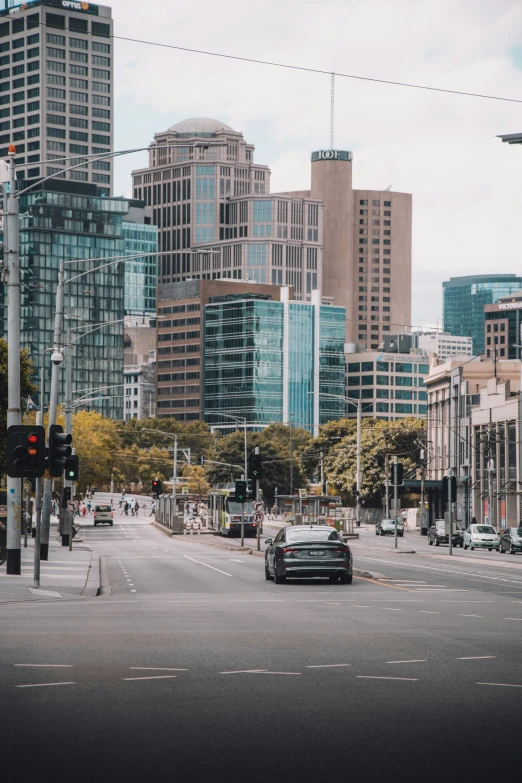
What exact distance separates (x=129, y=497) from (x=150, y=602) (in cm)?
14584

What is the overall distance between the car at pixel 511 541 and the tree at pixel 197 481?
8641cm

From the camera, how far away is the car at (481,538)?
68.8m

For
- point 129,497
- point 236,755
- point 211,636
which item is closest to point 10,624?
point 211,636

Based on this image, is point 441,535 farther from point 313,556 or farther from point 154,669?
point 154,669

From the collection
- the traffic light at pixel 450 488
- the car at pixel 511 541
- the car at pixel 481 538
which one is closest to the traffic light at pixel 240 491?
the traffic light at pixel 450 488

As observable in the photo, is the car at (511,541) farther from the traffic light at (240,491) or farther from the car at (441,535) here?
the traffic light at (240,491)

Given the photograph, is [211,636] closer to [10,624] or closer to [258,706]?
[10,624]

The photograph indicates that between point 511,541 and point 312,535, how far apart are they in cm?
3415

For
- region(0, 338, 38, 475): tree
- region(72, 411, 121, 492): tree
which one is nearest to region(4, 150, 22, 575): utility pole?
region(0, 338, 38, 475): tree

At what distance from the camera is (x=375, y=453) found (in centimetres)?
12800

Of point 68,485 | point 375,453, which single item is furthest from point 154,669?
point 375,453

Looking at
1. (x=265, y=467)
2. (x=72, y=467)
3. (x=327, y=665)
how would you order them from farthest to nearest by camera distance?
(x=265, y=467)
(x=72, y=467)
(x=327, y=665)

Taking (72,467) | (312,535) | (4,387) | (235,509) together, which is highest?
(4,387)

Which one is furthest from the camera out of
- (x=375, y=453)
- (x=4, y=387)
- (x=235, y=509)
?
(x=375, y=453)
